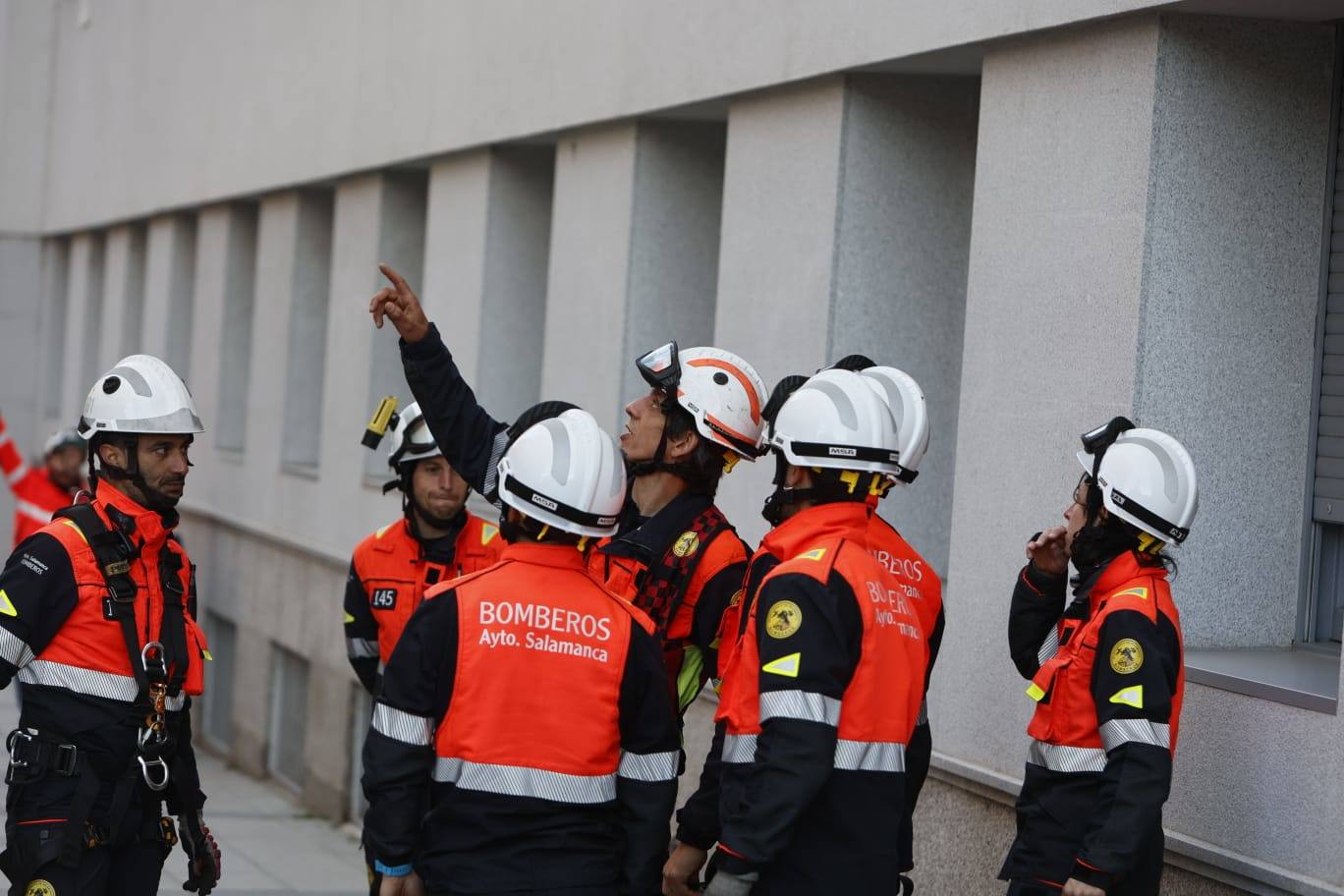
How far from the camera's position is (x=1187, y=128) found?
6.04 m

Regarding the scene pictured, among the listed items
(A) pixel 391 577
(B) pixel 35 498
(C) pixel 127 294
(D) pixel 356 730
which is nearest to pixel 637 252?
(A) pixel 391 577

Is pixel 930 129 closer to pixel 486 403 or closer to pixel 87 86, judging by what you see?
pixel 486 403

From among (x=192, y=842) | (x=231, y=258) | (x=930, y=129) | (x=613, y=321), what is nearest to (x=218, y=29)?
(x=231, y=258)

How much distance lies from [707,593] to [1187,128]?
2334 mm

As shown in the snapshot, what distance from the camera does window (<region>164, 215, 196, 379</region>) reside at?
19016 mm

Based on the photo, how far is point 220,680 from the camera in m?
16.8

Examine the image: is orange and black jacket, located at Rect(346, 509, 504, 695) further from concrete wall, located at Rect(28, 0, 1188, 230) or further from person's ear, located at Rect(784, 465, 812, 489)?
concrete wall, located at Rect(28, 0, 1188, 230)

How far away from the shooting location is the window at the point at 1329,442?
6.14 meters

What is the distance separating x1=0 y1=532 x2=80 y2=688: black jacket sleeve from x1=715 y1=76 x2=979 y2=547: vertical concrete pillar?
3.44 m

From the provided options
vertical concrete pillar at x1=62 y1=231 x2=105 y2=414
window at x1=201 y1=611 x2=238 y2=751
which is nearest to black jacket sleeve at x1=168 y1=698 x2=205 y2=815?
window at x1=201 y1=611 x2=238 y2=751

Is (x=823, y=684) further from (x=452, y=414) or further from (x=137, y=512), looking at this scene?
(x=137, y=512)

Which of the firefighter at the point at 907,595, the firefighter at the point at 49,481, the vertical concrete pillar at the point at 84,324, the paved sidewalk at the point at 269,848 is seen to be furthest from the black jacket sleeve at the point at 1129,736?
the vertical concrete pillar at the point at 84,324

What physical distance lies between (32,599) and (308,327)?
10.0 metres

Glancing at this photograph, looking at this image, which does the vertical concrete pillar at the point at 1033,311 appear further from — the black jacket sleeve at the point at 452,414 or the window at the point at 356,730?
the window at the point at 356,730
